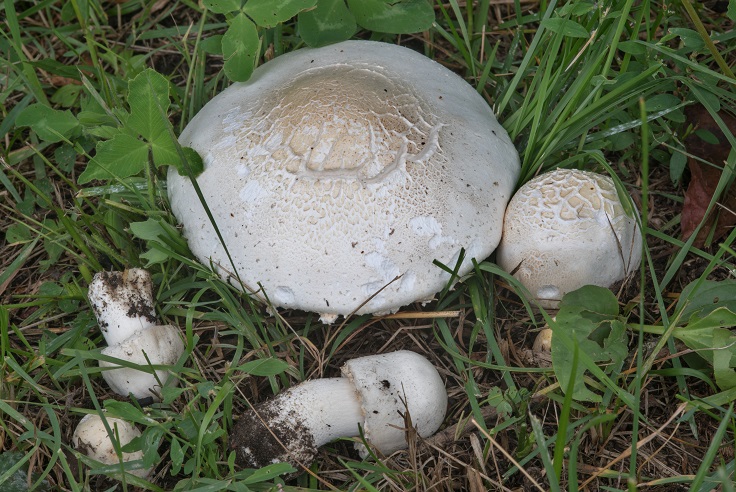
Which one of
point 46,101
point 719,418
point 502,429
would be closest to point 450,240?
point 502,429

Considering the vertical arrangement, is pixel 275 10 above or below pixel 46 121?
above

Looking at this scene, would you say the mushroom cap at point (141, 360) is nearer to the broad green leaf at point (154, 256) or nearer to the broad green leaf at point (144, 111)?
the broad green leaf at point (154, 256)

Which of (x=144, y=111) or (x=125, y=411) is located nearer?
(x=125, y=411)

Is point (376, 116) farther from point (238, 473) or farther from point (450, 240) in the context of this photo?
point (238, 473)

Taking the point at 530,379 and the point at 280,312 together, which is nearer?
the point at 530,379

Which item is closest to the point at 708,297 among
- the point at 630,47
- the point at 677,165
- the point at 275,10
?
the point at 677,165

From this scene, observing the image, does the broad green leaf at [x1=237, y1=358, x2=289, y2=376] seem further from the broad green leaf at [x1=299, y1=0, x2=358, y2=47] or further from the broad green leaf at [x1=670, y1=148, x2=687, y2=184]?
the broad green leaf at [x1=670, y1=148, x2=687, y2=184]

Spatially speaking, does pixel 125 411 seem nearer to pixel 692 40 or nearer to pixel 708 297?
pixel 708 297
